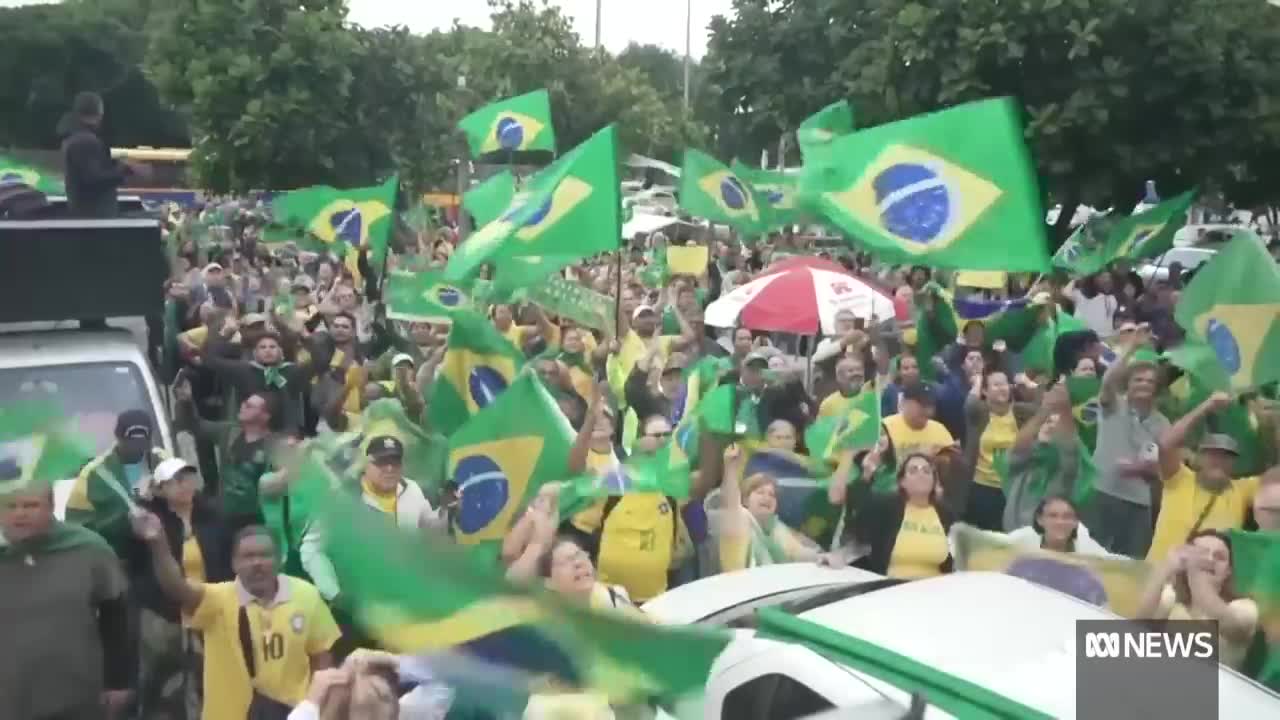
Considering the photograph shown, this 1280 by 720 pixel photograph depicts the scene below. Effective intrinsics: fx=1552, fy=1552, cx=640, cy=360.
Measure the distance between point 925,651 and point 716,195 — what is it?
9.93 metres

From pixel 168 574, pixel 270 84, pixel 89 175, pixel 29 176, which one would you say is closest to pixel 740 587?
pixel 168 574

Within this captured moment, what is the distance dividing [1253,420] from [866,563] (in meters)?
2.36

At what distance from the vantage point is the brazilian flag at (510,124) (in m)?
14.5

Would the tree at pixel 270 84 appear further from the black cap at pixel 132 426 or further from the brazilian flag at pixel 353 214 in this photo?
the black cap at pixel 132 426

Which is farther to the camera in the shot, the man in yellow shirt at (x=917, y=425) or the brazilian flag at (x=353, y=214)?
the brazilian flag at (x=353, y=214)

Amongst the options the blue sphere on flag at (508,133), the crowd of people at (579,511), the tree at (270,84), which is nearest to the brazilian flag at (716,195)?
the blue sphere on flag at (508,133)

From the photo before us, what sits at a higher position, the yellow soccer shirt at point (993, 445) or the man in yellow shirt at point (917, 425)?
the man in yellow shirt at point (917, 425)

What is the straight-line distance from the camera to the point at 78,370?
23.2 ft

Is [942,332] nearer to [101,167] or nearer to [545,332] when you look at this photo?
[545,332]

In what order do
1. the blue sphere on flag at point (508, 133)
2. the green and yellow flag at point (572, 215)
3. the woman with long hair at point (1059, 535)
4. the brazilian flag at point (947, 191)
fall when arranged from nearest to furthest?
1. the woman with long hair at point (1059, 535)
2. the brazilian flag at point (947, 191)
3. the green and yellow flag at point (572, 215)
4. the blue sphere on flag at point (508, 133)

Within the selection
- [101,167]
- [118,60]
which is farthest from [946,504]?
[118,60]

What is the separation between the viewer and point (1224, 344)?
7.80 metres

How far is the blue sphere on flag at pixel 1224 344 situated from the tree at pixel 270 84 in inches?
682

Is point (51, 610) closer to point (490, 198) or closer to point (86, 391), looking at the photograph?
point (86, 391)
